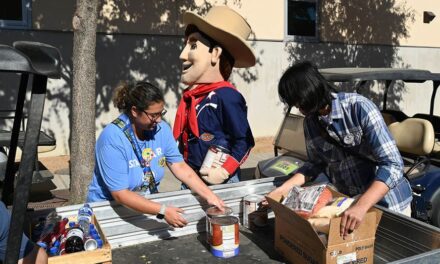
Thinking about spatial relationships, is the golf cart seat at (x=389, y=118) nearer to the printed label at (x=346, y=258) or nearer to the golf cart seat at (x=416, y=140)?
the golf cart seat at (x=416, y=140)

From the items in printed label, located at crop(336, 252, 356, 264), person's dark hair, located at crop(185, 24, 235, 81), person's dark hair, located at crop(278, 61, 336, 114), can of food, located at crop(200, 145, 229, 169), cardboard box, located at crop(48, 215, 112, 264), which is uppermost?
→ person's dark hair, located at crop(185, 24, 235, 81)

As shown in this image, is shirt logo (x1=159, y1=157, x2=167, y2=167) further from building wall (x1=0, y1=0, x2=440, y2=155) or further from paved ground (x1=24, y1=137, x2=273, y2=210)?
building wall (x1=0, y1=0, x2=440, y2=155)

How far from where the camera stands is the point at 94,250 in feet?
6.02

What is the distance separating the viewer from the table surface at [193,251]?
218cm

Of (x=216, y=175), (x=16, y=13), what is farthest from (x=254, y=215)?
(x=16, y=13)

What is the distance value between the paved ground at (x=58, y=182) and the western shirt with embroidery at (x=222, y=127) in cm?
291

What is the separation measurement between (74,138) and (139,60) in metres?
3.66

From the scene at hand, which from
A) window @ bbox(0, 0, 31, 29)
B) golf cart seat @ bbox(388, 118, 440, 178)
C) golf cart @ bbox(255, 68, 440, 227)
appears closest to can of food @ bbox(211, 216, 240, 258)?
golf cart @ bbox(255, 68, 440, 227)

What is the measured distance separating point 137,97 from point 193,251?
2.88 ft

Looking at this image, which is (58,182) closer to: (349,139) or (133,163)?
(133,163)

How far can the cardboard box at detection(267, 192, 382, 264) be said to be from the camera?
1957 millimetres

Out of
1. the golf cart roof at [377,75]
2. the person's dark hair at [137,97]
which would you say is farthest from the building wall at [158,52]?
the person's dark hair at [137,97]

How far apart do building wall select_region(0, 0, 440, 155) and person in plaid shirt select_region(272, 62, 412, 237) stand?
5.81 meters

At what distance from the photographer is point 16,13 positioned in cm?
740
